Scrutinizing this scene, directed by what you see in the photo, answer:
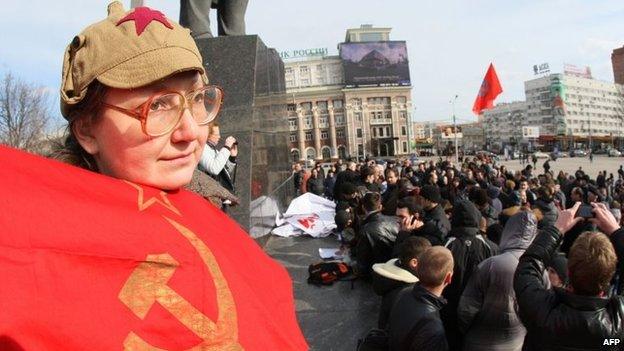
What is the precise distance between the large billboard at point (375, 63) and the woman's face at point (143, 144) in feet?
276

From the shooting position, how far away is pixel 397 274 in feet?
12.1

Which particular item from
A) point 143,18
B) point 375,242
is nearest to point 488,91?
point 375,242

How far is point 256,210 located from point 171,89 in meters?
4.41

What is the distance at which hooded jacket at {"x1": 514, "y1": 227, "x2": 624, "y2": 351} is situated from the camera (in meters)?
2.34

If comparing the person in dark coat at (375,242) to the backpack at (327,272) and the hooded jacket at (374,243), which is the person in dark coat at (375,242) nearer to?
the hooded jacket at (374,243)

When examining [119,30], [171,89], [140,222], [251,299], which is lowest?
[251,299]

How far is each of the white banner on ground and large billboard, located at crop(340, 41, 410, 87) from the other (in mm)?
77476

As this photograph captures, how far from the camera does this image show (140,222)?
0.86 metres

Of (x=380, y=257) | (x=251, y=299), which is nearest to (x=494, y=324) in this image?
(x=380, y=257)

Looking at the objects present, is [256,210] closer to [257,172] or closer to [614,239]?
[257,172]

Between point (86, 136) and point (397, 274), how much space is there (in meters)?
2.96

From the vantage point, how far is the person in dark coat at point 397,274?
3582 millimetres

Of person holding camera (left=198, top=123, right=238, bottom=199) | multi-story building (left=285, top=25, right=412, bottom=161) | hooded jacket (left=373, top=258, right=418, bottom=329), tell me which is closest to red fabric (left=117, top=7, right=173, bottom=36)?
person holding camera (left=198, top=123, right=238, bottom=199)

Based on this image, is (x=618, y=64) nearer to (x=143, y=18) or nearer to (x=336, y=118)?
(x=336, y=118)
